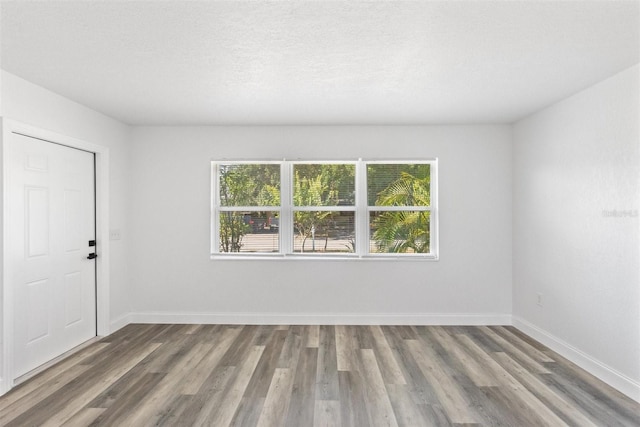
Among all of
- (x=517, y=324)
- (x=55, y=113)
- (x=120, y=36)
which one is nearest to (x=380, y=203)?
(x=517, y=324)

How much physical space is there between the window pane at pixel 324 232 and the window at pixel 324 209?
0.04 ft

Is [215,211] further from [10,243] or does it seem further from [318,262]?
[10,243]

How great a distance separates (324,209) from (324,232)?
0.99 ft

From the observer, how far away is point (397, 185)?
185 inches

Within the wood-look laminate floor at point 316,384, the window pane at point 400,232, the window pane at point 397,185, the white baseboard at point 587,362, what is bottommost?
the wood-look laminate floor at point 316,384

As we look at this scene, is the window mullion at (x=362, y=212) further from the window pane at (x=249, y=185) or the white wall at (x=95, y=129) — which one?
the white wall at (x=95, y=129)

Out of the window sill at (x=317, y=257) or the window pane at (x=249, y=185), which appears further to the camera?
the window pane at (x=249, y=185)

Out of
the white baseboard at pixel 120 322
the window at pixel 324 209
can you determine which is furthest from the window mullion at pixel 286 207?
the white baseboard at pixel 120 322

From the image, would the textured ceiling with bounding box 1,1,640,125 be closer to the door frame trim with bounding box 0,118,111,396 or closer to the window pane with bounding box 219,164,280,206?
the door frame trim with bounding box 0,118,111,396

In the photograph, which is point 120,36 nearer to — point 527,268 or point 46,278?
point 46,278

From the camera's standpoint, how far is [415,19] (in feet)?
6.83

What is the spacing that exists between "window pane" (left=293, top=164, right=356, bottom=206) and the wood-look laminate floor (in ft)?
5.50

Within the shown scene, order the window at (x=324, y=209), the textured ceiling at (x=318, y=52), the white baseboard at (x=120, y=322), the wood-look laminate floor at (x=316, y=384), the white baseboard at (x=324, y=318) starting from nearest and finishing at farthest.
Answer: the textured ceiling at (x=318, y=52) < the wood-look laminate floor at (x=316, y=384) < the white baseboard at (x=120, y=322) < the white baseboard at (x=324, y=318) < the window at (x=324, y=209)

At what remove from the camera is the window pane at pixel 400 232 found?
4.71 m
